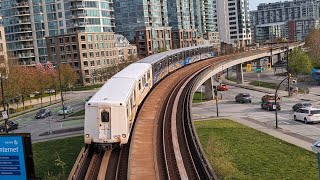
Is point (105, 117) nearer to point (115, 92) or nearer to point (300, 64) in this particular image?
point (115, 92)

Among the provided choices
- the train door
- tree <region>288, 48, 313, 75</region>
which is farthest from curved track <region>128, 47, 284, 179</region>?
tree <region>288, 48, 313, 75</region>

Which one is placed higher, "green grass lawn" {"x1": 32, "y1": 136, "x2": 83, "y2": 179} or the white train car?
the white train car

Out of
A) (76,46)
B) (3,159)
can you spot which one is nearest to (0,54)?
(76,46)

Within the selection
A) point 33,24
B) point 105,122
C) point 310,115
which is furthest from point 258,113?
point 33,24

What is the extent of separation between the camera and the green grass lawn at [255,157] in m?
26.8

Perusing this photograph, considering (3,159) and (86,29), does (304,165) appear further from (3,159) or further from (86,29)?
(86,29)

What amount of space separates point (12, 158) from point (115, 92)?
434 inches

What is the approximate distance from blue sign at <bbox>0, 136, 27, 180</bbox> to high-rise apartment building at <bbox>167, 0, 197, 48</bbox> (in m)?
141

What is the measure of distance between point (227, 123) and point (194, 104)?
23.0 meters

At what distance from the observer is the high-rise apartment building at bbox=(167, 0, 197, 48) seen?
161000mm

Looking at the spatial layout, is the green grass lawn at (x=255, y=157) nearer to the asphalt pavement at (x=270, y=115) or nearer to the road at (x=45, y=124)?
the asphalt pavement at (x=270, y=115)

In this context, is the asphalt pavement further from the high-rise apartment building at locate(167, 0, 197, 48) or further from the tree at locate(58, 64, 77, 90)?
the high-rise apartment building at locate(167, 0, 197, 48)

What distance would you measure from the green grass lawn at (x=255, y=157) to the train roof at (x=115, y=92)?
23.1ft

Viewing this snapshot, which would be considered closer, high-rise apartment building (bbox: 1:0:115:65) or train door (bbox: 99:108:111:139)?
train door (bbox: 99:108:111:139)
